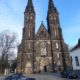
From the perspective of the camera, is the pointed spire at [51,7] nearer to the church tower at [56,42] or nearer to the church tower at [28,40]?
the church tower at [56,42]

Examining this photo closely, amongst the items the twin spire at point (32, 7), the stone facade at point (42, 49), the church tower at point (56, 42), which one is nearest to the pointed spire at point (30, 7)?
the twin spire at point (32, 7)

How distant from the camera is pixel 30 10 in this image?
62375mm

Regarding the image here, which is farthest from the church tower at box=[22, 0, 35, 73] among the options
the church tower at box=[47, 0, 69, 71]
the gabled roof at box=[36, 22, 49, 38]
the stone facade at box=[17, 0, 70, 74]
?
the church tower at box=[47, 0, 69, 71]

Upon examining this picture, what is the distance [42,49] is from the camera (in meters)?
58.0

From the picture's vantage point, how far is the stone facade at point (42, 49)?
5556 centimetres

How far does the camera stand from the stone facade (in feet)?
182

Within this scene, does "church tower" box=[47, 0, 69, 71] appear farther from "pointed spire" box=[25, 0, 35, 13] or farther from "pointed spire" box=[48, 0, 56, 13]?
"pointed spire" box=[25, 0, 35, 13]

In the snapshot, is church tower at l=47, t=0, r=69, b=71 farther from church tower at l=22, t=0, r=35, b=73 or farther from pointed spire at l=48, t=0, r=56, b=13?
church tower at l=22, t=0, r=35, b=73

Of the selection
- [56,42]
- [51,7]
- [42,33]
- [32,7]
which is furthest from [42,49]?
[51,7]

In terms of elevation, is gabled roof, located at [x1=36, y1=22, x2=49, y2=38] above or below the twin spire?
below

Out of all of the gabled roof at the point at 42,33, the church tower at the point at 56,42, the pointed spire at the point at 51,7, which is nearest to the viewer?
the church tower at the point at 56,42

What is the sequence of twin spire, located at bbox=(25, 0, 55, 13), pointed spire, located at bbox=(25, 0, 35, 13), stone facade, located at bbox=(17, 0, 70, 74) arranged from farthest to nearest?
twin spire, located at bbox=(25, 0, 55, 13)
pointed spire, located at bbox=(25, 0, 35, 13)
stone facade, located at bbox=(17, 0, 70, 74)

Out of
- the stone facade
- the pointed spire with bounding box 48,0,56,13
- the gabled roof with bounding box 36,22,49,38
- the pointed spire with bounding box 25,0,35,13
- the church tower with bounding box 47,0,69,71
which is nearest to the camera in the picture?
the stone facade

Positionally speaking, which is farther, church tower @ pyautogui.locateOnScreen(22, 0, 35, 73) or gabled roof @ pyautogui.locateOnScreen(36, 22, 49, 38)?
gabled roof @ pyautogui.locateOnScreen(36, 22, 49, 38)
